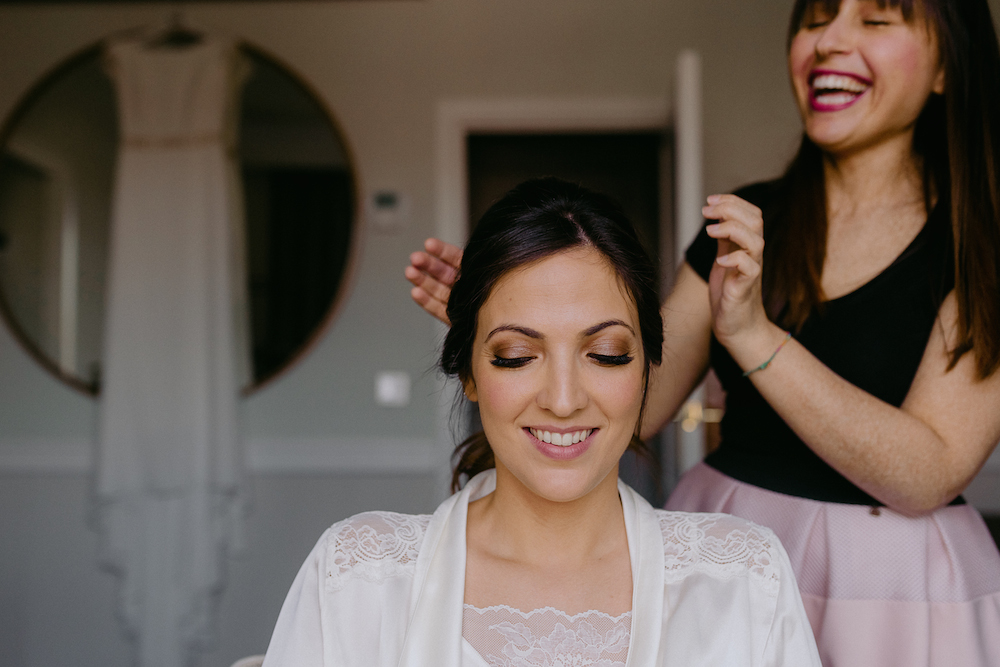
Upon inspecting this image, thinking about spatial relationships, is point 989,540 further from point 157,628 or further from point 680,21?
point 157,628

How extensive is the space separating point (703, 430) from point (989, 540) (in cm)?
137

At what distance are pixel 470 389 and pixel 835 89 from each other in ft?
2.37

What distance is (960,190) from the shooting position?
1.14 meters

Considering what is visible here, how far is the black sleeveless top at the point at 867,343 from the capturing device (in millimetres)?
1147

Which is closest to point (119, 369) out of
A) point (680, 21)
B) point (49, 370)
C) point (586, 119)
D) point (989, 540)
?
point (49, 370)

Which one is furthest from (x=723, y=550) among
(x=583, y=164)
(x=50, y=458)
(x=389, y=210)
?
(x=583, y=164)

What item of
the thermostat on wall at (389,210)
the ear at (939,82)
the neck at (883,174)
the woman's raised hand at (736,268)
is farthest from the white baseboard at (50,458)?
the ear at (939,82)

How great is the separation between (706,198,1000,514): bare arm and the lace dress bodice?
37 cm

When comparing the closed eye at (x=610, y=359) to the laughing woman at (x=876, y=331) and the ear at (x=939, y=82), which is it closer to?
the laughing woman at (x=876, y=331)

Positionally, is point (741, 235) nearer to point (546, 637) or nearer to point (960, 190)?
point (960, 190)

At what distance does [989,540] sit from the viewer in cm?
118

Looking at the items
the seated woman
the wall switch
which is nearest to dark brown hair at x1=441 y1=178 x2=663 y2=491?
the seated woman

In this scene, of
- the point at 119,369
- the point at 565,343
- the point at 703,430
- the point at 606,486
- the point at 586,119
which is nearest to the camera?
the point at 565,343

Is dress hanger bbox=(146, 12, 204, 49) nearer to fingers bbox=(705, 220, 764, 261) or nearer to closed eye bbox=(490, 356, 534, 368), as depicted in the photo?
closed eye bbox=(490, 356, 534, 368)
